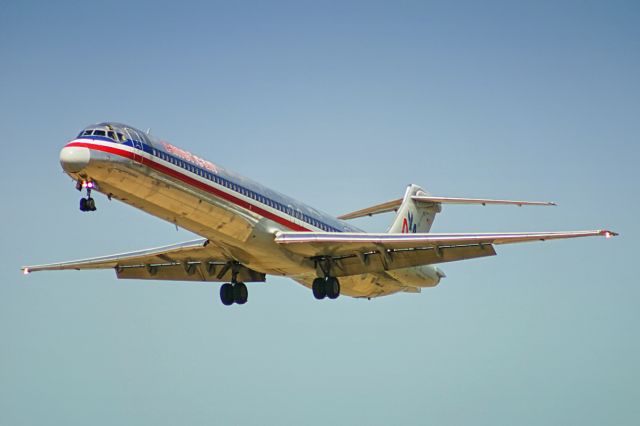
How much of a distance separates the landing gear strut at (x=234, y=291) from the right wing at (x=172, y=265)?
0.14 metres

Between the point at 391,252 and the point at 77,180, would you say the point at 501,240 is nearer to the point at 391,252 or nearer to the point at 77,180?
the point at 391,252

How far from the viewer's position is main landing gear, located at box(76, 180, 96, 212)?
31312 mm

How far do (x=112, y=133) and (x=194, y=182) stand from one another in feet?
10.3

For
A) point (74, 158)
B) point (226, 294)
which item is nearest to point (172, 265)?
point (226, 294)

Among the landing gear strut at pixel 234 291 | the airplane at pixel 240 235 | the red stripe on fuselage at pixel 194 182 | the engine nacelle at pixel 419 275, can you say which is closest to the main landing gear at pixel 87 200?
the airplane at pixel 240 235

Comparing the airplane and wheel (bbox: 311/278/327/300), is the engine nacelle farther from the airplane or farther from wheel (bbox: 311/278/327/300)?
wheel (bbox: 311/278/327/300)

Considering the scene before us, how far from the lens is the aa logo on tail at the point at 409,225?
43.9 meters

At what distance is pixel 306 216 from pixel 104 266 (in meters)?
9.05

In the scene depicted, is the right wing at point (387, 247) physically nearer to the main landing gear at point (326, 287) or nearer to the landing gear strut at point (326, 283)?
the landing gear strut at point (326, 283)

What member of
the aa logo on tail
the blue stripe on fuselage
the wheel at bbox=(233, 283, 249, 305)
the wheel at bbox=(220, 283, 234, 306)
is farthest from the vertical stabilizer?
the wheel at bbox=(220, 283, 234, 306)

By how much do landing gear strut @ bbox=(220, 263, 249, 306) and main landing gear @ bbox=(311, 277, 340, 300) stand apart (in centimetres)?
339

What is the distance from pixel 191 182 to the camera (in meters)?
33.4

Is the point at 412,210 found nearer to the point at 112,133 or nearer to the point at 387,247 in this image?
the point at 387,247

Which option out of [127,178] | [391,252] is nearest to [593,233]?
[391,252]
